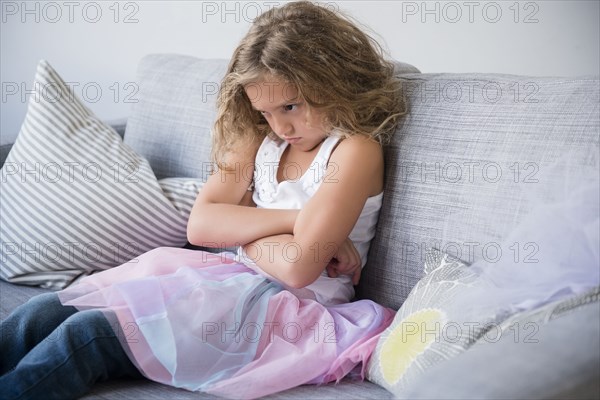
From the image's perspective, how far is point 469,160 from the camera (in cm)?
136

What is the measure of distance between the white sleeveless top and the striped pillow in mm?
249

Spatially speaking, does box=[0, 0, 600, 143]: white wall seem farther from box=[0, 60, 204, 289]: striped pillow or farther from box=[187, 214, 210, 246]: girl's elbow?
box=[187, 214, 210, 246]: girl's elbow

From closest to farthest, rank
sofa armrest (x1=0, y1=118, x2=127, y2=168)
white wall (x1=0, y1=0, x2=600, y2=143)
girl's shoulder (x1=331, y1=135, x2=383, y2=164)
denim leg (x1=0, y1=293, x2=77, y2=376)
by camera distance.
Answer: denim leg (x1=0, y1=293, x2=77, y2=376) < girl's shoulder (x1=331, y1=135, x2=383, y2=164) < white wall (x1=0, y1=0, x2=600, y2=143) < sofa armrest (x1=0, y1=118, x2=127, y2=168)

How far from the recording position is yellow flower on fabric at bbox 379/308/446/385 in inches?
47.2

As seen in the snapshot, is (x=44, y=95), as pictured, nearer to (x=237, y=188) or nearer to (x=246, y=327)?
(x=237, y=188)

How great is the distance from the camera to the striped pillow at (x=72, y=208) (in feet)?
5.57

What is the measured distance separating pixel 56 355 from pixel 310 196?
1.79 feet

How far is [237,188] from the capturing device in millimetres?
1604

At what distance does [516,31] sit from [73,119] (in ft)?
3.41

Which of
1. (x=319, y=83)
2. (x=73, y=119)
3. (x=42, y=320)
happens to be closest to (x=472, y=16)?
(x=319, y=83)

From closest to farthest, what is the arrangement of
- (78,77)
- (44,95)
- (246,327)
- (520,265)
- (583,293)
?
(583,293) → (520,265) → (246,327) → (44,95) → (78,77)

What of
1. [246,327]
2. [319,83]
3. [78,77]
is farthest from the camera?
[78,77]

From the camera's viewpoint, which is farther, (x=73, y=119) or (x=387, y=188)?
(x=73, y=119)

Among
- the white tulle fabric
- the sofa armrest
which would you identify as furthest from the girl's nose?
the sofa armrest
